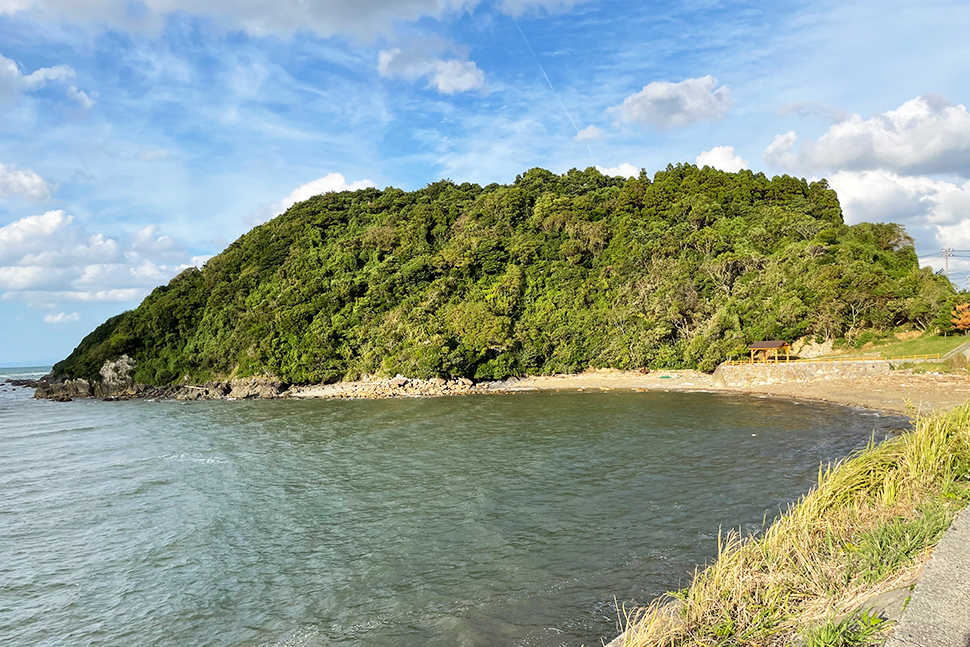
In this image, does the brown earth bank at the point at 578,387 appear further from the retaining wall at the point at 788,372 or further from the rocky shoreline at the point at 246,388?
the retaining wall at the point at 788,372

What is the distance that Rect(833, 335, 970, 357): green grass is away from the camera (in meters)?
37.5

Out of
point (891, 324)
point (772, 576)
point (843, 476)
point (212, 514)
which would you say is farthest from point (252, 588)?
point (891, 324)

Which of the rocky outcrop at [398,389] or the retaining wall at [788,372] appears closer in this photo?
the retaining wall at [788,372]

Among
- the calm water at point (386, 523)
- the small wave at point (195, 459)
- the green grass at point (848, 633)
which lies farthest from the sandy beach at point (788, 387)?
the small wave at point (195, 459)

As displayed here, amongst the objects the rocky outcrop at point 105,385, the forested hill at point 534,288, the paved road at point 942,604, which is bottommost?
the paved road at point 942,604

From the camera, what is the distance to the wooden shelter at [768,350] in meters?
44.9

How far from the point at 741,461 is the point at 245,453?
2442 cm

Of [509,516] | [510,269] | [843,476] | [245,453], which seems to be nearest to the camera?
[843,476]

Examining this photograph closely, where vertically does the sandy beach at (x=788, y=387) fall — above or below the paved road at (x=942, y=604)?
below

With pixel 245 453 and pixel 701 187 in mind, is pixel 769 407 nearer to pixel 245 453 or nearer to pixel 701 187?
pixel 245 453

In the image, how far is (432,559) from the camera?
12.9m

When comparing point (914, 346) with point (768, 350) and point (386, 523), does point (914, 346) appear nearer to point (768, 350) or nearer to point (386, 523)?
point (768, 350)

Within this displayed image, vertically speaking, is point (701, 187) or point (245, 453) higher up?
point (701, 187)

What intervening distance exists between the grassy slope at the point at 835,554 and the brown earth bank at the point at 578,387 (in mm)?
27428
